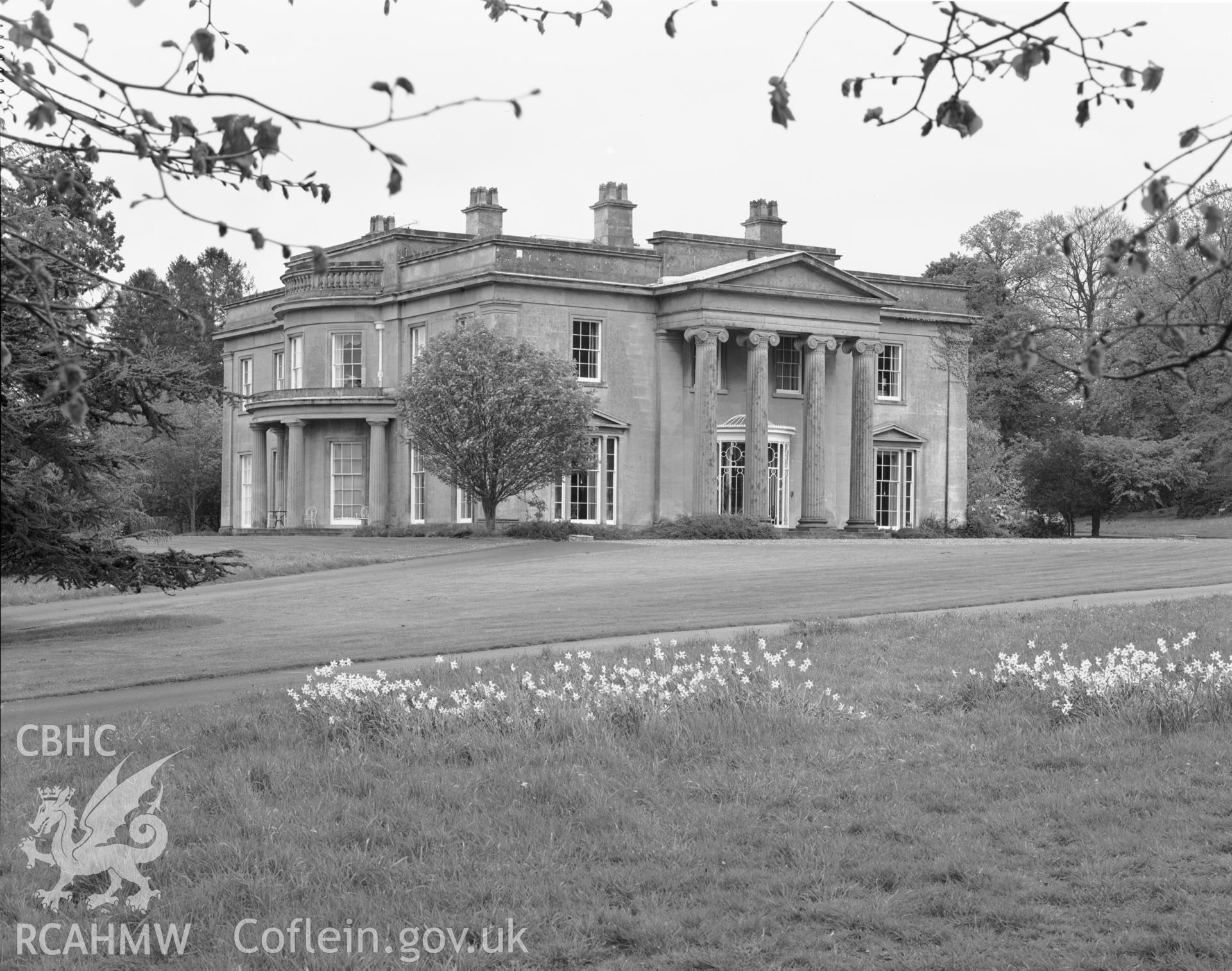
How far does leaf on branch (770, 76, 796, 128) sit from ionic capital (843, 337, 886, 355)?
153 feet

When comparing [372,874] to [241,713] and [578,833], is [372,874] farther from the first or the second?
[241,713]

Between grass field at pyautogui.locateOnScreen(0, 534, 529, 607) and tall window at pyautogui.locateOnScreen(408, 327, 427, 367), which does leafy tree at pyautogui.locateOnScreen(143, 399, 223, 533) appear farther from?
grass field at pyautogui.locateOnScreen(0, 534, 529, 607)

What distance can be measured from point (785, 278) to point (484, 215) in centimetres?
1128

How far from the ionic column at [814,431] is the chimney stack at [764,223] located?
6320 mm

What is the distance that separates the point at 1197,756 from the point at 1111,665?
6.13 ft

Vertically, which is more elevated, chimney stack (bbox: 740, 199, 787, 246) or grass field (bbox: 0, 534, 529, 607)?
chimney stack (bbox: 740, 199, 787, 246)

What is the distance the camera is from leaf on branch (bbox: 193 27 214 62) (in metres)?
5.26

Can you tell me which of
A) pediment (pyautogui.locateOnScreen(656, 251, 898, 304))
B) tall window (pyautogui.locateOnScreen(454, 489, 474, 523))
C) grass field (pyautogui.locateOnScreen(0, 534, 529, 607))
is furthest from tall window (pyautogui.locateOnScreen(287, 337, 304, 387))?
pediment (pyautogui.locateOnScreen(656, 251, 898, 304))

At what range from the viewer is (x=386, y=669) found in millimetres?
15266

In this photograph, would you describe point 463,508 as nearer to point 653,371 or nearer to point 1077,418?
point 653,371

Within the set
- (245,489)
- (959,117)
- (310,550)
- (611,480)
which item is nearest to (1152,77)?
(959,117)

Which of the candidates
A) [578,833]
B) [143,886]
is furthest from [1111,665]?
[143,886]

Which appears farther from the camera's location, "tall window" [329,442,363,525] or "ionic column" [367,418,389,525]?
"tall window" [329,442,363,525]

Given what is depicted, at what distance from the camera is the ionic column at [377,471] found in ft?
167
